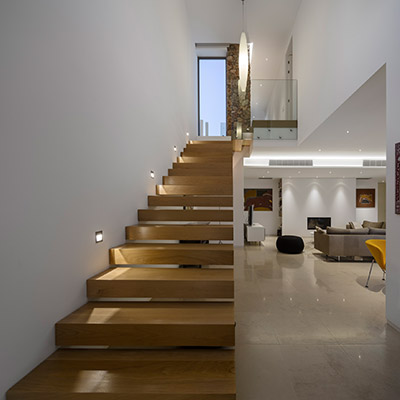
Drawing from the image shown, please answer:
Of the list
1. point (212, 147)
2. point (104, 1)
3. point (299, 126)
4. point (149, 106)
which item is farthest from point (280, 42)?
point (104, 1)

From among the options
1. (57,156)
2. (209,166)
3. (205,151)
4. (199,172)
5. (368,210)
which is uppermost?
(205,151)

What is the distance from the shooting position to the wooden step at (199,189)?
4.53m

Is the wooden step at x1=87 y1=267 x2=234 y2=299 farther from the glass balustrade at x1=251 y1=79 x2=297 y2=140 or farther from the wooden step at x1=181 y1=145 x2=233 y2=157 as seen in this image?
the glass balustrade at x1=251 y1=79 x2=297 y2=140

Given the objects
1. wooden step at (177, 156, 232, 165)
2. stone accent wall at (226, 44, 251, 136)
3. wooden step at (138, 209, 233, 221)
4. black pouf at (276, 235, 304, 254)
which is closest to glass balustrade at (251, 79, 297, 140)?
stone accent wall at (226, 44, 251, 136)

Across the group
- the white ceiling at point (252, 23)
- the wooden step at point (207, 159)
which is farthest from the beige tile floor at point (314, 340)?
the white ceiling at point (252, 23)

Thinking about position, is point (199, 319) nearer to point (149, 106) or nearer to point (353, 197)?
point (149, 106)

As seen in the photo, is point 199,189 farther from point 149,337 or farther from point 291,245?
point 291,245

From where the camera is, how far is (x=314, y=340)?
3.06 m

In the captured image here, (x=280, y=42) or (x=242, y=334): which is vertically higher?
(x=280, y=42)

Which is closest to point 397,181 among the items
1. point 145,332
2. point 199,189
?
point 199,189

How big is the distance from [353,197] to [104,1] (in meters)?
13.6

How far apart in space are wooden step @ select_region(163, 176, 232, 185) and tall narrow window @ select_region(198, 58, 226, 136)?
5.91m

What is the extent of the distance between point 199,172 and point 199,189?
102 cm

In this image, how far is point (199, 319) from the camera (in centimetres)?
212
